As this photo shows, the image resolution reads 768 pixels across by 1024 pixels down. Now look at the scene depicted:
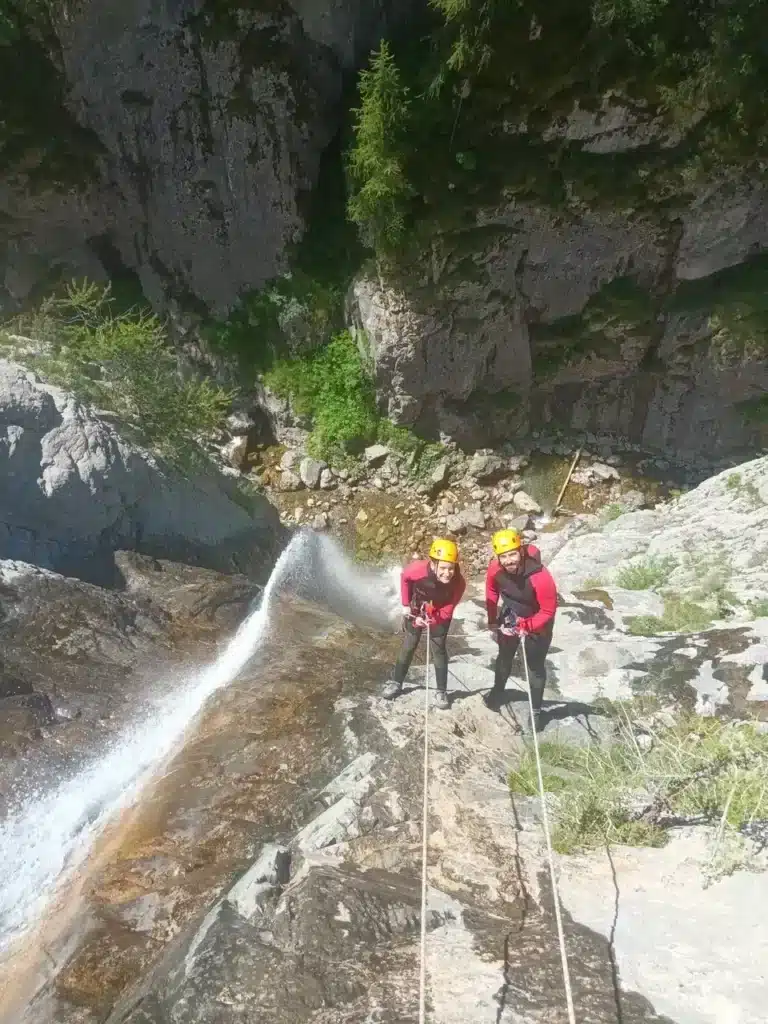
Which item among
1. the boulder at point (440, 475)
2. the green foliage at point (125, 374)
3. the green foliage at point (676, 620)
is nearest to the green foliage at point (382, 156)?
the green foliage at point (125, 374)

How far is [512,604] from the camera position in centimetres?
598

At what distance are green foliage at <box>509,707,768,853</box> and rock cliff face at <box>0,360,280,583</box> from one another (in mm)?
6637

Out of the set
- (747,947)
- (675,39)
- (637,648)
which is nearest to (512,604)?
(637,648)

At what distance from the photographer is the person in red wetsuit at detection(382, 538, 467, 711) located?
6.03 m

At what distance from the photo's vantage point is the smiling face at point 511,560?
566 cm

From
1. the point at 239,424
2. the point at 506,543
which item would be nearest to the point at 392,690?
the point at 506,543

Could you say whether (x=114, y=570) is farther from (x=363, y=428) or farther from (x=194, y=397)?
(x=363, y=428)

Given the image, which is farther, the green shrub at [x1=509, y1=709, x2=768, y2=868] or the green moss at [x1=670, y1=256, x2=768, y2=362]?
the green moss at [x1=670, y1=256, x2=768, y2=362]

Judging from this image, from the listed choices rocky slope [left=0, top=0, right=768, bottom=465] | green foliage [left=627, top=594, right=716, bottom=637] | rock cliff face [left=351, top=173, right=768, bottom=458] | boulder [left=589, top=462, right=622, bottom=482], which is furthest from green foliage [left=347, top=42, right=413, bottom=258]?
green foliage [left=627, top=594, right=716, bottom=637]

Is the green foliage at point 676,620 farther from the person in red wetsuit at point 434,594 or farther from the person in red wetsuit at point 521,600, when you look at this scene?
the person in red wetsuit at point 434,594

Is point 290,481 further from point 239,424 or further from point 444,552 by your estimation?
point 444,552

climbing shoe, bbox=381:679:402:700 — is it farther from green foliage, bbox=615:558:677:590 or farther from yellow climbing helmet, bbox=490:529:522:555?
green foliage, bbox=615:558:677:590

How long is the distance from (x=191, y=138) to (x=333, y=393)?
215 inches

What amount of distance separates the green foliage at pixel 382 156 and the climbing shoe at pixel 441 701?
795cm
